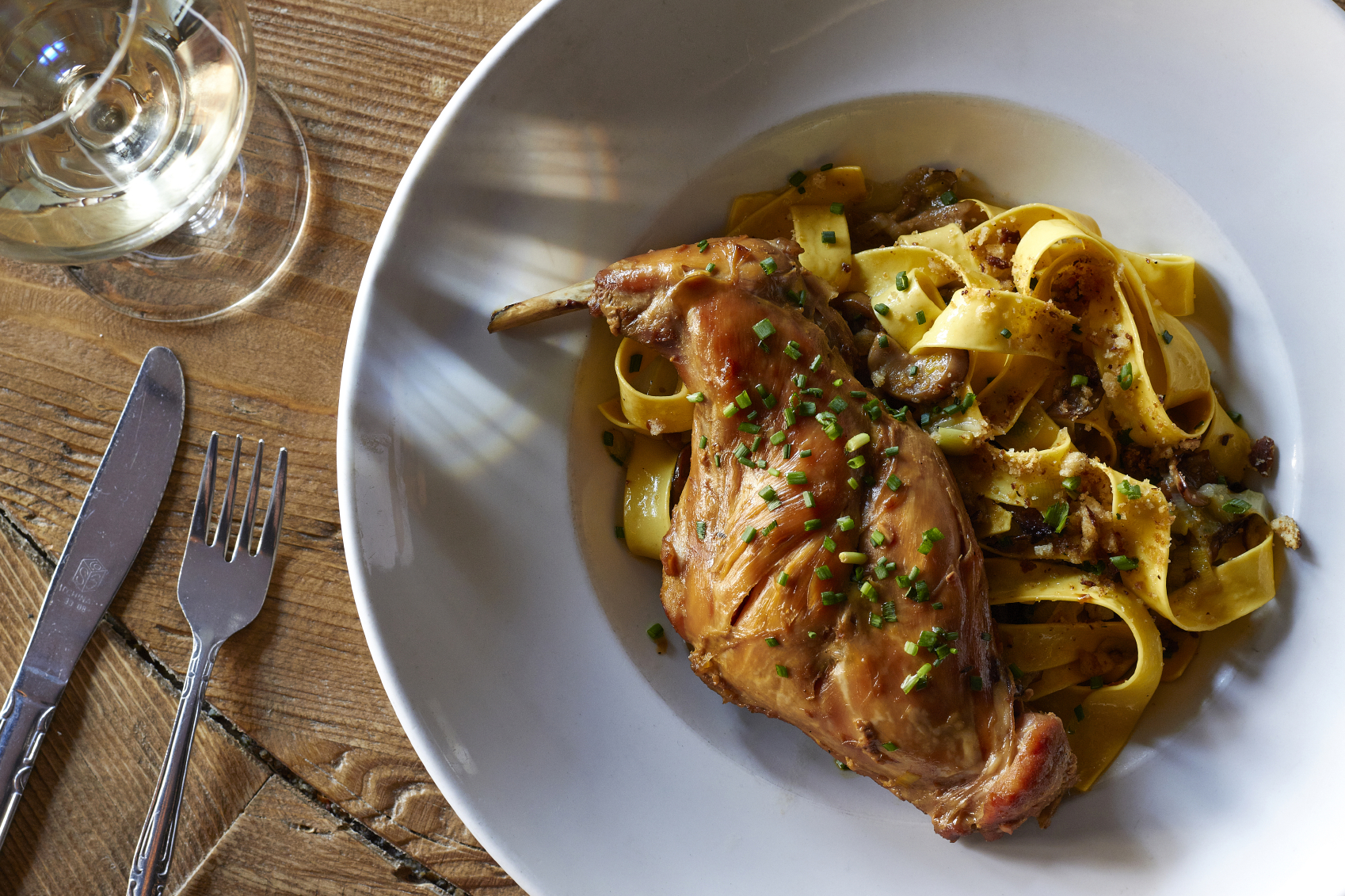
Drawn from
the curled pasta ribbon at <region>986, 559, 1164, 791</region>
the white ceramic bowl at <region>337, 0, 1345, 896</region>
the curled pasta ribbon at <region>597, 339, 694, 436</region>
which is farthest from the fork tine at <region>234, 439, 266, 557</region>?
the curled pasta ribbon at <region>986, 559, 1164, 791</region>

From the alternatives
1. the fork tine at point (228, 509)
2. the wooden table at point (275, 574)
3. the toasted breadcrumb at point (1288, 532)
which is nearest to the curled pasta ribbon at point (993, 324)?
the toasted breadcrumb at point (1288, 532)

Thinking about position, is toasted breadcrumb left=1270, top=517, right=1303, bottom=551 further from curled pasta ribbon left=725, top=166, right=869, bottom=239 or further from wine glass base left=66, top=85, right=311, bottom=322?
wine glass base left=66, top=85, right=311, bottom=322

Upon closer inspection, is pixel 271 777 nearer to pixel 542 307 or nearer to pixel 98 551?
pixel 98 551

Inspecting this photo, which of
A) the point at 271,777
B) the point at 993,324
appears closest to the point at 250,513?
the point at 271,777

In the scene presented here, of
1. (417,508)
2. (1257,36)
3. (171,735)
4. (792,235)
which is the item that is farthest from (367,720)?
(1257,36)

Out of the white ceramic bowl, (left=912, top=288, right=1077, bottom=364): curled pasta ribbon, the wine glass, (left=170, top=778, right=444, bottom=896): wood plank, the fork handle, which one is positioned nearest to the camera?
the white ceramic bowl

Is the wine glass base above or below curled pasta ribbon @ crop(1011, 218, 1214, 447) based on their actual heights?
below
